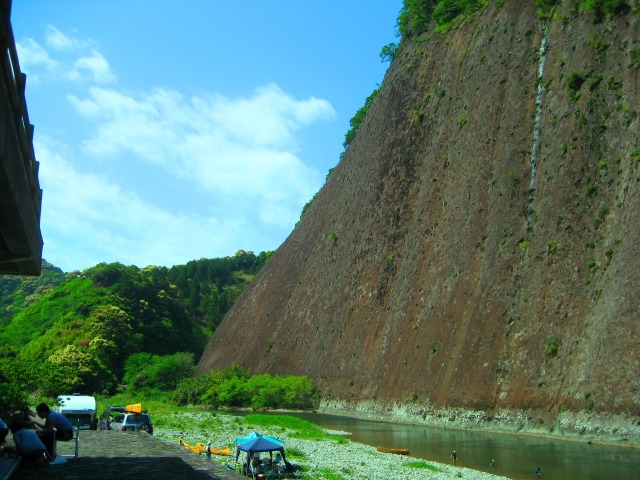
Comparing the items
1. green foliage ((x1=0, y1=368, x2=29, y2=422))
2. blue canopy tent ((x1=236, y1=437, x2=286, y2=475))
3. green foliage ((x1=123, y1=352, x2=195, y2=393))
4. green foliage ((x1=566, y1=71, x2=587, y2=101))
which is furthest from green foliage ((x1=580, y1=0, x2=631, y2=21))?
green foliage ((x1=123, y1=352, x2=195, y2=393))

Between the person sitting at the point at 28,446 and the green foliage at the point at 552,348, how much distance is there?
3539 cm

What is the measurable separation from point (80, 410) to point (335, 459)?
1026cm

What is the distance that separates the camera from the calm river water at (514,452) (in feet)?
88.4

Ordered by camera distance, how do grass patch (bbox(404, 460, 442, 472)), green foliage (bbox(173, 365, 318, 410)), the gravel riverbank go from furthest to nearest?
green foliage (bbox(173, 365, 318, 410)) → grass patch (bbox(404, 460, 442, 472)) → the gravel riverbank

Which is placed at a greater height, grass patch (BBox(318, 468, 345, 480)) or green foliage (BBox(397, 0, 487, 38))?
green foliage (BBox(397, 0, 487, 38))

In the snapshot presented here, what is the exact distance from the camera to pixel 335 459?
94.1 ft

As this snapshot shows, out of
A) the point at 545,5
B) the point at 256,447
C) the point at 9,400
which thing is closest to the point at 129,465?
the point at 9,400

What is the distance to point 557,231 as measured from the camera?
46.3 meters

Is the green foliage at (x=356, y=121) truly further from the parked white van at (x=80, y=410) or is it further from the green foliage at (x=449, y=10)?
the parked white van at (x=80, y=410)

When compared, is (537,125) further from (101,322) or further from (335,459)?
(101,322)

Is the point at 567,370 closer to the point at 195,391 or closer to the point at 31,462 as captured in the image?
the point at 31,462

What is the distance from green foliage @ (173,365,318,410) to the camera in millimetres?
63031

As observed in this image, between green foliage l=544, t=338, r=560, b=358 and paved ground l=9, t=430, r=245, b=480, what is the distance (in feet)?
99.8

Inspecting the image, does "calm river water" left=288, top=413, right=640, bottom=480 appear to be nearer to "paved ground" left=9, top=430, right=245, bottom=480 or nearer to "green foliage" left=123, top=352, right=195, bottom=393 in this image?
"paved ground" left=9, top=430, right=245, bottom=480
